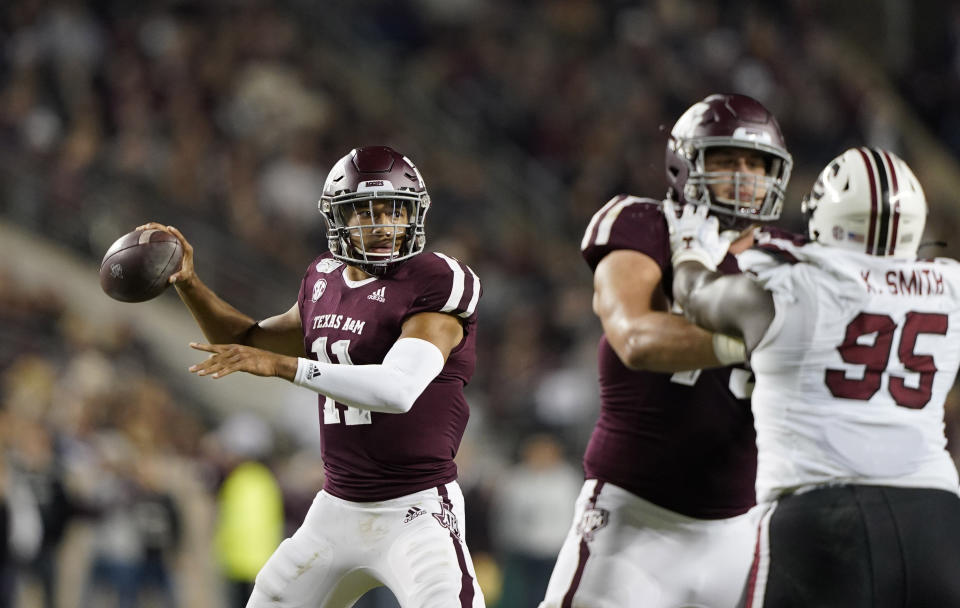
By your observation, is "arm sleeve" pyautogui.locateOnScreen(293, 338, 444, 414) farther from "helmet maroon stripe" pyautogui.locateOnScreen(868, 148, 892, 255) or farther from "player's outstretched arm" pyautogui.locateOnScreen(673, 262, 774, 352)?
"helmet maroon stripe" pyautogui.locateOnScreen(868, 148, 892, 255)

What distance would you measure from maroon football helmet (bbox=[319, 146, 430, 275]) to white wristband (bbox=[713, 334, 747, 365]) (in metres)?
1.31

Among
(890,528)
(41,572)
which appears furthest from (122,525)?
(890,528)

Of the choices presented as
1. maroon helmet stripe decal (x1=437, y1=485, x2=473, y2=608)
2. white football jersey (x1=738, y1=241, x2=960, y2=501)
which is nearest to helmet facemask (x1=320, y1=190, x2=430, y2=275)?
maroon helmet stripe decal (x1=437, y1=485, x2=473, y2=608)

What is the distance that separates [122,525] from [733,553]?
6577 mm

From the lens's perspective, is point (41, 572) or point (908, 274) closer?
point (908, 274)

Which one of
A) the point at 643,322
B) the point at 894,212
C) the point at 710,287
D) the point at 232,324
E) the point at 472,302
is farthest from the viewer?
the point at 232,324

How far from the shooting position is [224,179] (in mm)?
12586

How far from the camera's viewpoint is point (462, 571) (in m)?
4.36

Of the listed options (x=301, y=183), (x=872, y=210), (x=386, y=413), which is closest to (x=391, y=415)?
(x=386, y=413)

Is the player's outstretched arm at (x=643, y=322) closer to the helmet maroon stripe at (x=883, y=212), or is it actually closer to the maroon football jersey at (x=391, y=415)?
the helmet maroon stripe at (x=883, y=212)

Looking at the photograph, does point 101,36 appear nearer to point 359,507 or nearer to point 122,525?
point 122,525

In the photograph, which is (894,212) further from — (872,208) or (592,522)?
(592,522)

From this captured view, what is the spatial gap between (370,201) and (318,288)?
0.37 meters

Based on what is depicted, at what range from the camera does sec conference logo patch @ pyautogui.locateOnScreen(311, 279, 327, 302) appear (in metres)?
4.79
